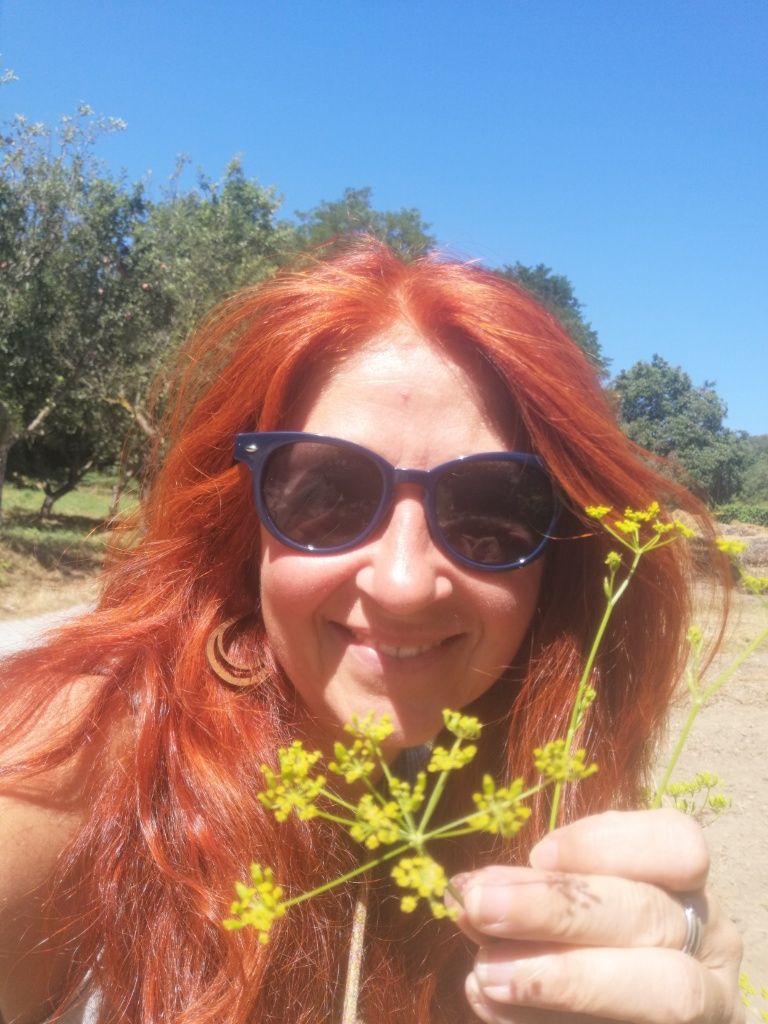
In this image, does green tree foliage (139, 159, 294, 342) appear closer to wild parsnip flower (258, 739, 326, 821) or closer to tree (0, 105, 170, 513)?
tree (0, 105, 170, 513)

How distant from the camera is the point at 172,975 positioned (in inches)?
55.1

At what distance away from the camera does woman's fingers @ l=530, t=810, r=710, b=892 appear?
855 mm

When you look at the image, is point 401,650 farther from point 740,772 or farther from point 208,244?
point 208,244

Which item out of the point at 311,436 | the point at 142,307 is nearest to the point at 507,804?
the point at 311,436

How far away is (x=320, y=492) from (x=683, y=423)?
24580mm

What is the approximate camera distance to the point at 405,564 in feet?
4.12

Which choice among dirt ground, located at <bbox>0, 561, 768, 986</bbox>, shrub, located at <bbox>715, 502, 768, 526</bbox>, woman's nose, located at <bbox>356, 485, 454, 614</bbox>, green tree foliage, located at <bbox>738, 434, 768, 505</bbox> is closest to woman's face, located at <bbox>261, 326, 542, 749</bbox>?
woman's nose, located at <bbox>356, 485, 454, 614</bbox>

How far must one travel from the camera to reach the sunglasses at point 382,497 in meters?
1.32

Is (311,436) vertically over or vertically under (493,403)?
under

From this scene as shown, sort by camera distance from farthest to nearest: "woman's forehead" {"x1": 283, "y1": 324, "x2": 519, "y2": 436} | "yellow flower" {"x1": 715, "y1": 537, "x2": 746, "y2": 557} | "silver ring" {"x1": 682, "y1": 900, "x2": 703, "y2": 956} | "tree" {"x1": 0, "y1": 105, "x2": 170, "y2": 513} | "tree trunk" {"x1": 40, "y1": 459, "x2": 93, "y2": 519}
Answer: "tree trunk" {"x1": 40, "y1": 459, "x2": 93, "y2": 519}
"tree" {"x1": 0, "y1": 105, "x2": 170, "y2": 513}
"woman's forehead" {"x1": 283, "y1": 324, "x2": 519, "y2": 436}
"yellow flower" {"x1": 715, "y1": 537, "x2": 746, "y2": 557}
"silver ring" {"x1": 682, "y1": 900, "x2": 703, "y2": 956}

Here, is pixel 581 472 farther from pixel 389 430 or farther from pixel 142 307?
pixel 142 307

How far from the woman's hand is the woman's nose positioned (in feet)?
1.51

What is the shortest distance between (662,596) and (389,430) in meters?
0.72

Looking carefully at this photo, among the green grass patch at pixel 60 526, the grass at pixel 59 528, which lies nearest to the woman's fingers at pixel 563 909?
A: the grass at pixel 59 528
